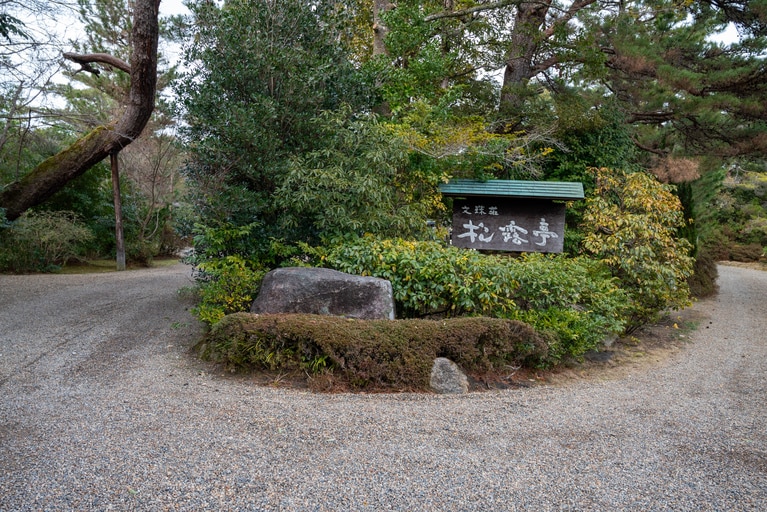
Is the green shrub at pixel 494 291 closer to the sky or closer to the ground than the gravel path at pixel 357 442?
closer to the sky

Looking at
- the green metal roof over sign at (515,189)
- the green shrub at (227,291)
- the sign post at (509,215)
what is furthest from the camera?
the sign post at (509,215)

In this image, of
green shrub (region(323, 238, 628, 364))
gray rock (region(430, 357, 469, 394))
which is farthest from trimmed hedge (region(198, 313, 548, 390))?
green shrub (region(323, 238, 628, 364))

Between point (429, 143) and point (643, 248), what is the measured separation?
11.2 ft

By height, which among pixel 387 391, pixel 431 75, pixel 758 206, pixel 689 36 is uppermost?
pixel 689 36

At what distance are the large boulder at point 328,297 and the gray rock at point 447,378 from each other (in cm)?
Result: 81

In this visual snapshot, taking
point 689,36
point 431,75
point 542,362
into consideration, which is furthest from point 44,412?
point 689,36

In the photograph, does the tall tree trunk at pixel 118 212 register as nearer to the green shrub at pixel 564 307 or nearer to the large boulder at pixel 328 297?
the large boulder at pixel 328 297

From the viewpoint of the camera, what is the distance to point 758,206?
70.2 feet

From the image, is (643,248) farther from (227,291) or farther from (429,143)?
(227,291)

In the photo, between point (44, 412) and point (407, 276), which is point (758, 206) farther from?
point (44, 412)

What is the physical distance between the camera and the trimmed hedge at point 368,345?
3975 mm

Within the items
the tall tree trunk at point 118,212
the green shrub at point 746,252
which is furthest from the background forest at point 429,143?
the green shrub at point 746,252

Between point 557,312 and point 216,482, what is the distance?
12.1 feet

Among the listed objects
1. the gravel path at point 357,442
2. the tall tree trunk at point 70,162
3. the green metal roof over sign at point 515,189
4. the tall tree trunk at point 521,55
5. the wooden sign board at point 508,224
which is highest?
the tall tree trunk at point 521,55
